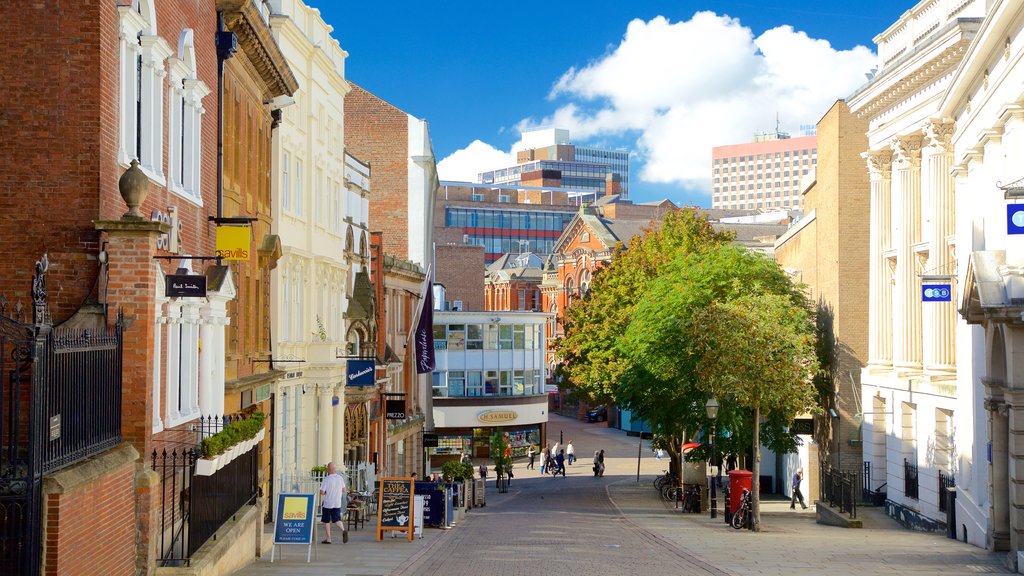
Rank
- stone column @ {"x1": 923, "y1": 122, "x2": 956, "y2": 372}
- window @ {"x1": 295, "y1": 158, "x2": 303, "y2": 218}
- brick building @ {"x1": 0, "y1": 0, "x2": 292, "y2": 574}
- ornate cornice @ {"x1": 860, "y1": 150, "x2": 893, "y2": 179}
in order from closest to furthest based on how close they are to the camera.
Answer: brick building @ {"x1": 0, "y1": 0, "x2": 292, "y2": 574}, stone column @ {"x1": 923, "y1": 122, "x2": 956, "y2": 372}, window @ {"x1": 295, "y1": 158, "x2": 303, "y2": 218}, ornate cornice @ {"x1": 860, "y1": 150, "x2": 893, "y2": 179}

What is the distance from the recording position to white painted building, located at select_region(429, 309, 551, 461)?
72.3 m

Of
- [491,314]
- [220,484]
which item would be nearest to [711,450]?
[220,484]

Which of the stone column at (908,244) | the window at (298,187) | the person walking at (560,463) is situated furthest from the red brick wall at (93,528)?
the person walking at (560,463)

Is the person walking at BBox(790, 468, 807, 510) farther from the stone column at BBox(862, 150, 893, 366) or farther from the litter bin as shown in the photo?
the litter bin

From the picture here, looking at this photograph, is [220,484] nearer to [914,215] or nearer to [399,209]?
[914,215]

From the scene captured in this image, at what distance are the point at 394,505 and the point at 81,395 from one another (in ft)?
44.6

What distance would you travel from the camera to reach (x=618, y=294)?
5947 centimetres

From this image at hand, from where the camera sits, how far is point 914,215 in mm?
34719

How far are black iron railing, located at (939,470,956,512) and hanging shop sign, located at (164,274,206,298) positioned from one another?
2036cm

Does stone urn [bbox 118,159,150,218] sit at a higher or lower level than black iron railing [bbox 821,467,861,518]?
higher

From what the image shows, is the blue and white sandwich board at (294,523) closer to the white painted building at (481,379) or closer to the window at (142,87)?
the window at (142,87)

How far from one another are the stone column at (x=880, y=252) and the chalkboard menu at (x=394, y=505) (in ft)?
58.9

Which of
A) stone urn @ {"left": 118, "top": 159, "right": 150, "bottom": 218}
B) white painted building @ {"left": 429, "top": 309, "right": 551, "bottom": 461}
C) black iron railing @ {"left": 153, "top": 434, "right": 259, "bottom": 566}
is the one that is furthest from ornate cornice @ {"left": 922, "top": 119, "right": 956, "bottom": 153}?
white painted building @ {"left": 429, "top": 309, "right": 551, "bottom": 461}

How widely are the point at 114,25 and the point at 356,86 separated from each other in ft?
145
